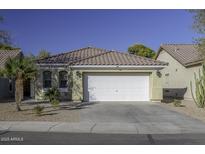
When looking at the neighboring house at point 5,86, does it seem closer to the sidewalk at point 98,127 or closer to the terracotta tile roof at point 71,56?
the terracotta tile roof at point 71,56

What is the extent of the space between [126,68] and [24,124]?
12.9 metres

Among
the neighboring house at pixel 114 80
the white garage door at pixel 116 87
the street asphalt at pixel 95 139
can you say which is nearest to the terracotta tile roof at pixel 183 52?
the neighboring house at pixel 114 80

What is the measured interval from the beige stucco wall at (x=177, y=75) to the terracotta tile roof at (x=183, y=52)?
521 mm

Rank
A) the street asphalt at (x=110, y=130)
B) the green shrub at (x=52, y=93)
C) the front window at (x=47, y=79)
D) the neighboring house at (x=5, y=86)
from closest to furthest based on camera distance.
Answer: the street asphalt at (x=110, y=130)
the green shrub at (x=52, y=93)
the front window at (x=47, y=79)
the neighboring house at (x=5, y=86)

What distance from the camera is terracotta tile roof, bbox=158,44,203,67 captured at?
29319 mm

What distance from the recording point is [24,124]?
46.8ft

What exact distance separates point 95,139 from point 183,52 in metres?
24.6

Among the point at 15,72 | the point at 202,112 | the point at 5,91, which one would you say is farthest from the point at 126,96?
the point at 5,91

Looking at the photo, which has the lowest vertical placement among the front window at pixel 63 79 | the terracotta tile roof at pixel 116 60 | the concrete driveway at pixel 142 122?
the concrete driveway at pixel 142 122

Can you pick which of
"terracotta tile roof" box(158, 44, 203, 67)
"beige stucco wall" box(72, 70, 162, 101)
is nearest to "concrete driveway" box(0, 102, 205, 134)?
"beige stucco wall" box(72, 70, 162, 101)

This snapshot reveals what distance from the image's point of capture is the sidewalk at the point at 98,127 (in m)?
12.9

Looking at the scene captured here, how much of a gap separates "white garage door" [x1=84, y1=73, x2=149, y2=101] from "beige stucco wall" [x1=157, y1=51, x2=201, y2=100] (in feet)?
15.7

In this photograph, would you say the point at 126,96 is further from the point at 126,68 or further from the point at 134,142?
the point at 134,142

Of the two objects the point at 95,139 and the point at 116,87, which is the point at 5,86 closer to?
the point at 116,87
